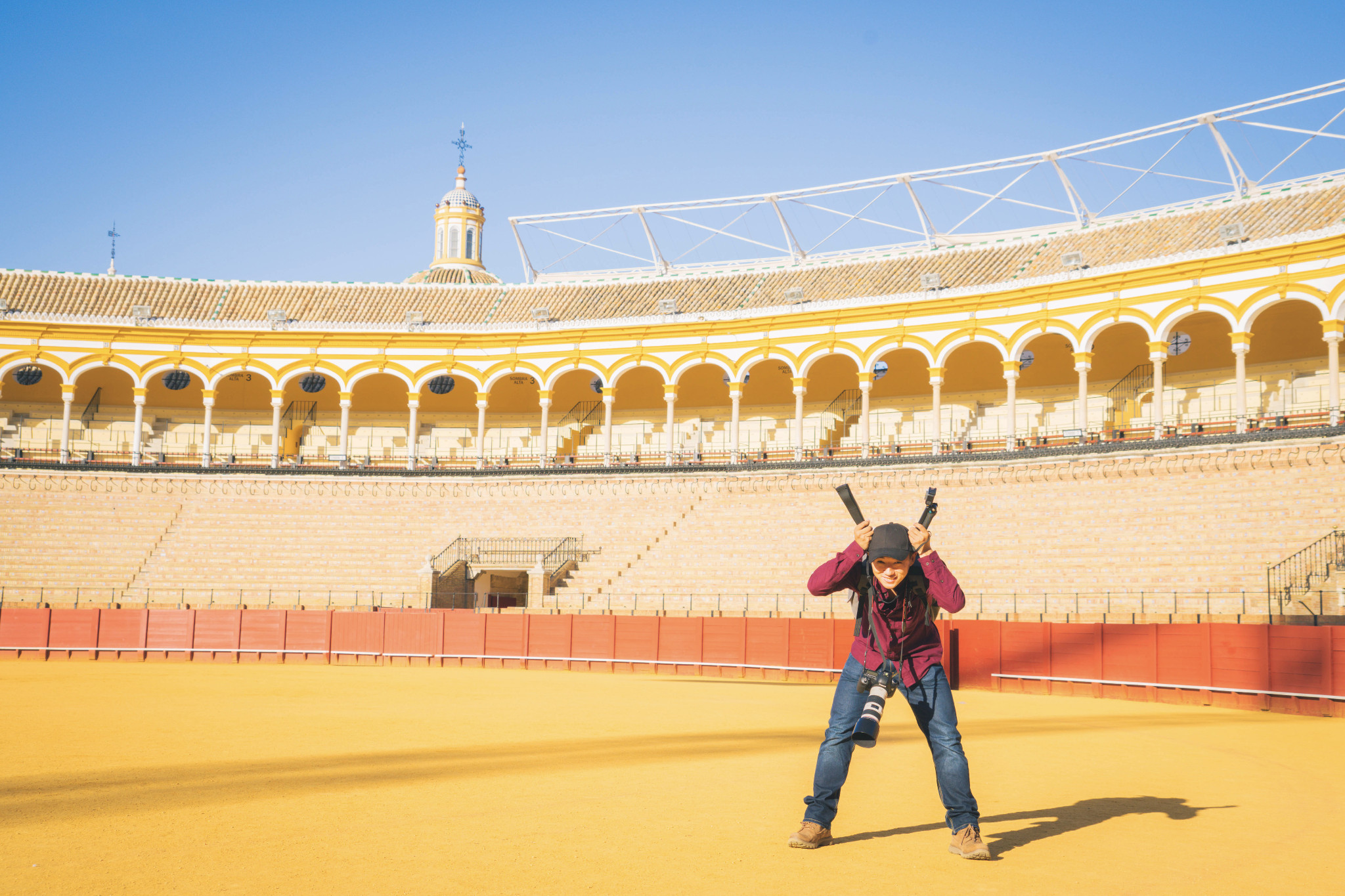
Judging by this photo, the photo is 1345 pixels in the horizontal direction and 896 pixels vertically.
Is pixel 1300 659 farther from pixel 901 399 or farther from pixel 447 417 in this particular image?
pixel 447 417

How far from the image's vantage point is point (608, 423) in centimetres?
3653

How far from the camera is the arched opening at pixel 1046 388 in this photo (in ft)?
111

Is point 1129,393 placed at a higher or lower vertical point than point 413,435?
higher

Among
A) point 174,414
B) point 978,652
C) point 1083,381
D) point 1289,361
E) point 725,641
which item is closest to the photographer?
point 978,652

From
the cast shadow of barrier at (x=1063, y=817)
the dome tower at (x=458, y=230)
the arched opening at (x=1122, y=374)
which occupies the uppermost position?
the dome tower at (x=458, y=230)

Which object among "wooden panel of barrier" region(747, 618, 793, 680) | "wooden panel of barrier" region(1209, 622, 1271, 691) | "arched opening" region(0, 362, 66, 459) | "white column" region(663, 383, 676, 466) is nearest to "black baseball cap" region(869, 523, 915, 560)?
"wooden panel of barrier" region(1209, 622, 1271, 691)

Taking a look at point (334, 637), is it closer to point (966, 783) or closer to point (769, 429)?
point (769, 429)

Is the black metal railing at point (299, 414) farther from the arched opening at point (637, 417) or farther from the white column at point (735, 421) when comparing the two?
the white column at point (735, 421)

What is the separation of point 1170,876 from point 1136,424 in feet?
91.3

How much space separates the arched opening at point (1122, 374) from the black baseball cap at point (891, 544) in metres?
28.0

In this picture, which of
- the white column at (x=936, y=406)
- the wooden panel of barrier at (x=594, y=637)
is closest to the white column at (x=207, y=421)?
the wooden panel of barrier at (x=594, y=637)

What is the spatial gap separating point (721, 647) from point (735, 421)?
13.3 metres

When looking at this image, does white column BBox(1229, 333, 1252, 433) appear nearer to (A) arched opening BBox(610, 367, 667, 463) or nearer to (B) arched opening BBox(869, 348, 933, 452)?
(B) arched opening BBox(869, 348, 933, 452)

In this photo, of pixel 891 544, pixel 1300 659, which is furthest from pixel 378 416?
pixel 891 544
